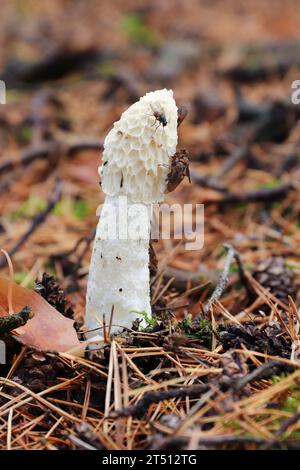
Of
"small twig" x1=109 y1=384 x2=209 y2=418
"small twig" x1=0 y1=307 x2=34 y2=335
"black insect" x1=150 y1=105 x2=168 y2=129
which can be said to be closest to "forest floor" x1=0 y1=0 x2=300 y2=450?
"small twig" x1=109 y1=384 x2=209 y2=418

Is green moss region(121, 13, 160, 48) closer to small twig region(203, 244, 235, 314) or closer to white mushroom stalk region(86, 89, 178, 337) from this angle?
small twig region(203, 244, 235, 314)

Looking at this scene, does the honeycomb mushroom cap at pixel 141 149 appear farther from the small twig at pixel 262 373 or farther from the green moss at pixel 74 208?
the green moss at pixel 74 208

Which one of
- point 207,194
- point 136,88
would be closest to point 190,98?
point 136,88

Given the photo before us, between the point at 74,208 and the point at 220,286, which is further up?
the point at 74,208

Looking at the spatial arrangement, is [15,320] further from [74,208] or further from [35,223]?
[74,208]

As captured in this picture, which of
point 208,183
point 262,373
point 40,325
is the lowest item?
point 262,373

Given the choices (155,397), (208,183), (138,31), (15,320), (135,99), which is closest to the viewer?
(155,397)

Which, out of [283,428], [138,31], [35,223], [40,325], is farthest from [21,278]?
[138,31]
